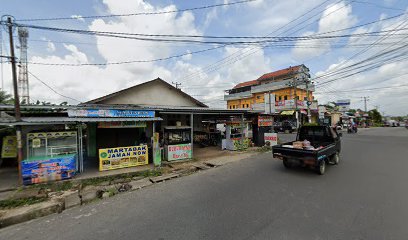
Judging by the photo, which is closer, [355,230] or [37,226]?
[355,230]

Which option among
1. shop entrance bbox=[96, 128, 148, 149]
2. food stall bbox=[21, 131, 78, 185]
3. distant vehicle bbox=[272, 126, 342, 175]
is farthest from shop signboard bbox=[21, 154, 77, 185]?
distant vehicle bbox=[272, 126, 342, 175]

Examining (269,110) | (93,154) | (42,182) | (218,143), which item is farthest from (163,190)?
(269,110)

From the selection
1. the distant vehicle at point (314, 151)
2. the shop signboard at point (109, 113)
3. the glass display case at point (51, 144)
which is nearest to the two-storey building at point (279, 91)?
the distant vehicle at point (314, 151)

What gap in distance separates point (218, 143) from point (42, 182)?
12.4m

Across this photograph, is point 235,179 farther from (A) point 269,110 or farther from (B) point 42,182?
(A) point 269,110

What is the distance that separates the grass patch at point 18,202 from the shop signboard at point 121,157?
2.93 m

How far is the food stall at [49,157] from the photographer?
23.1ft

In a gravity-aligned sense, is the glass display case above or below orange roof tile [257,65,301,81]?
below

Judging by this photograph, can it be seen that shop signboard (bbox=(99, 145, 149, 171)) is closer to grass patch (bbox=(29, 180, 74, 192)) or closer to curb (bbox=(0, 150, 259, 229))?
grass patch (bbox=(29, 180, 74, 192))

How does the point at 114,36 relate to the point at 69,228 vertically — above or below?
above

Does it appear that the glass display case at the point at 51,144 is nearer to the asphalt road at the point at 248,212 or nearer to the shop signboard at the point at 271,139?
the asphalt road at the point at 248,212

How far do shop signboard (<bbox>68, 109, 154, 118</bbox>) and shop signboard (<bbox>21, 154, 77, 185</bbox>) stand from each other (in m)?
1.93

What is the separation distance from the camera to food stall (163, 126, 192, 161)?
10.4 metres

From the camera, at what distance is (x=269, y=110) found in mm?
24625
